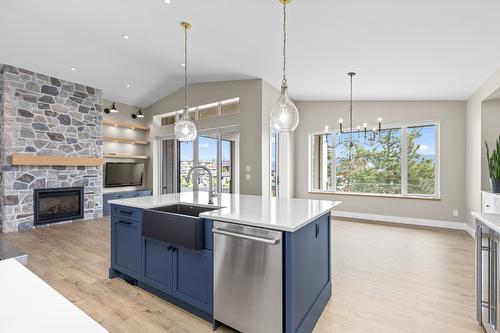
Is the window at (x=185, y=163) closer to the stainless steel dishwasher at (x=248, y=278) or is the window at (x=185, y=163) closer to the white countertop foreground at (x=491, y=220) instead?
the stainless steel dishwasher at (x=248, y=278)

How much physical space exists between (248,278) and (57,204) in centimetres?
578

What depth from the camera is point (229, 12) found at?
9.90 feet

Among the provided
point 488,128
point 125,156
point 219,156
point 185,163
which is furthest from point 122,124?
point 488,128

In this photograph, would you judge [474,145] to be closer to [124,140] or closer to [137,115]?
[137,115]

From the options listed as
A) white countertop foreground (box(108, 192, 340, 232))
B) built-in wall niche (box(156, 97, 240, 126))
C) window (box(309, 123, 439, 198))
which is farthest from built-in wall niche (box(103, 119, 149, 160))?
window (box(309, 123, 439, 198))

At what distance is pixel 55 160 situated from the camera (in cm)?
551

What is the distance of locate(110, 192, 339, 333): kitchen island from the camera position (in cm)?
176

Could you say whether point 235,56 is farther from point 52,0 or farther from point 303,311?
point 303,311

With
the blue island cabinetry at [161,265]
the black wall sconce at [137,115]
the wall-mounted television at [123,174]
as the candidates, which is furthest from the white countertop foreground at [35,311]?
the black wall sconce at [137,115]

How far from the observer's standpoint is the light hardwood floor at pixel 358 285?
214 cm

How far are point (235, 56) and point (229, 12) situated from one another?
1213 millimetres

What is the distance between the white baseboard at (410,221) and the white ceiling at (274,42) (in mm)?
2516

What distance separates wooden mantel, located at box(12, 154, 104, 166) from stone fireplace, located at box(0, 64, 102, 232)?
16 centimetres

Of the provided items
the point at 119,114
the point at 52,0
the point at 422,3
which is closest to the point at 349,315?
the point at 422,3
